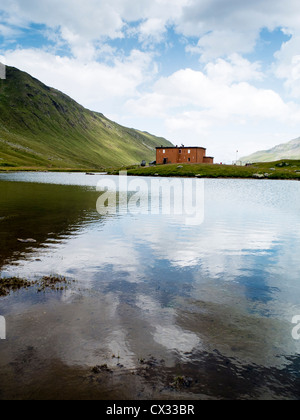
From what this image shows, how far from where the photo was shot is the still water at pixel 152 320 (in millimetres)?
7230

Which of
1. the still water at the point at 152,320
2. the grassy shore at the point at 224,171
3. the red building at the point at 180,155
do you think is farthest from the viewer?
the red building at the point at 180,155

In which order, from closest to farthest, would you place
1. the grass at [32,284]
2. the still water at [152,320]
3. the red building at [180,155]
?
1. the still water at [152,320]
2. the grass at [32,284]
3. the red building at [180,155]

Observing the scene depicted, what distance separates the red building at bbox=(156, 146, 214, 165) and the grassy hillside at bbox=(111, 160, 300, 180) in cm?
1674

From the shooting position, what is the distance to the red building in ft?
544

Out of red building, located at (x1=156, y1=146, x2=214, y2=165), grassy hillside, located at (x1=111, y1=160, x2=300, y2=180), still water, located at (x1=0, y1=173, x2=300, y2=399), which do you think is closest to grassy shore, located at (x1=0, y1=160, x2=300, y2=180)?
grassy hillside, located at (x1=111, y1=160, x2=300, y2=180)

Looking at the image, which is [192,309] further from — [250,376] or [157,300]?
[250,376]

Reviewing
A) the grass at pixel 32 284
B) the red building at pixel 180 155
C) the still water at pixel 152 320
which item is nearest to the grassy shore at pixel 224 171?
the red building at pixel 180 155

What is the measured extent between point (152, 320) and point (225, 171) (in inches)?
5297

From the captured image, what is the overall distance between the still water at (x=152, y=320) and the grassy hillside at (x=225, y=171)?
115204 mm

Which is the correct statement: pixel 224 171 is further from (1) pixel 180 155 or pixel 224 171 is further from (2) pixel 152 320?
(2) pixel 152 320

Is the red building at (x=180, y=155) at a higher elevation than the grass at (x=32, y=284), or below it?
higher

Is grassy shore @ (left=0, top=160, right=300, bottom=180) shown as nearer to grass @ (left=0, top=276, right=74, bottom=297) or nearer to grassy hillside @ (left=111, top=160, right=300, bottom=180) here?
grassy hillside @ (left=111, top=160, right=300, bottom=180)

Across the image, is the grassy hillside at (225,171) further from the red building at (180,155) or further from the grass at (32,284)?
the grass at (32,284)
